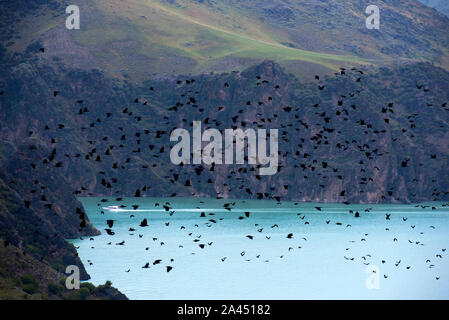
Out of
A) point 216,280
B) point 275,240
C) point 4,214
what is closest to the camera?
point 4,214

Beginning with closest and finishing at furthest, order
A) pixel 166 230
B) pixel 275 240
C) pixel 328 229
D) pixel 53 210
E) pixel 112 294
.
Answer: pixel 112 294 → pixel 53 210 → pixel 275 240 → pixel 166 230 → pixel 328 229

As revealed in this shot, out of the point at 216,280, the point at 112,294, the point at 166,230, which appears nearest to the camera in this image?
the point at 112,294

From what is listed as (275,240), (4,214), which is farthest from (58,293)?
(275,240)

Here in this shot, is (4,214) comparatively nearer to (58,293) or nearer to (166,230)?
(58,293)

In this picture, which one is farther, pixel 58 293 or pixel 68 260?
pixel 68 260

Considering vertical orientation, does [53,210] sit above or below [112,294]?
above

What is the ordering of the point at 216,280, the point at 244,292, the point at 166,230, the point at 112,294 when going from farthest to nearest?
the point at 166,230 → the point at 216,280 → the point at 244,292 → the point at 112,294

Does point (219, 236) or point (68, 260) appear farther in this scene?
point (219, 236)

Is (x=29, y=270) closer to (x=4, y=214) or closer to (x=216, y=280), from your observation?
(x=4, y=214)
